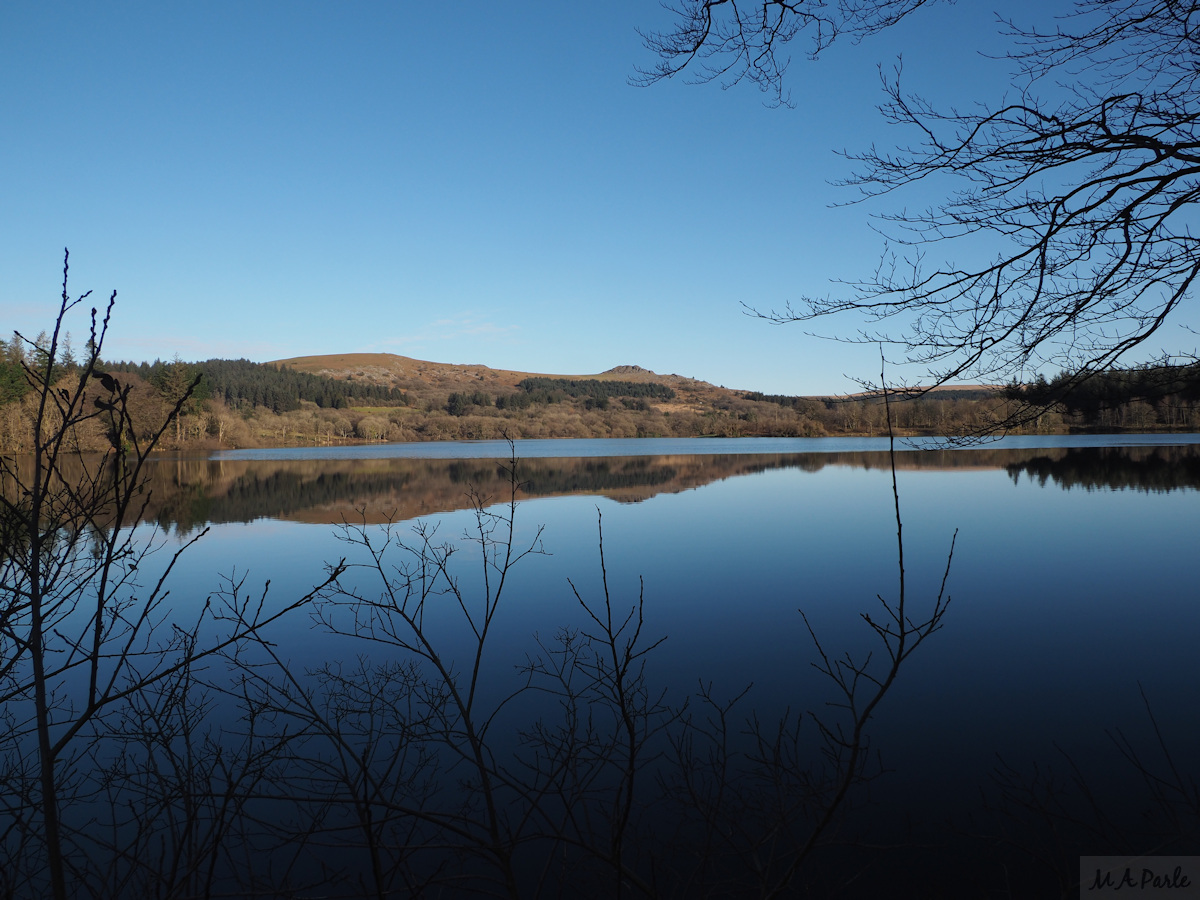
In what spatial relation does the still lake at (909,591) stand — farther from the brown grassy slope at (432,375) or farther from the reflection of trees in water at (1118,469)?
the brown grassy slope at (432,375)

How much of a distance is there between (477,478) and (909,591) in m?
16.1

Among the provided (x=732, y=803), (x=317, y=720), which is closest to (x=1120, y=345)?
(x=732, y=803)

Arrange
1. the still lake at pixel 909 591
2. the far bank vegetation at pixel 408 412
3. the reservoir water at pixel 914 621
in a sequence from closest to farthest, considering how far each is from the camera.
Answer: the reservoir water at pixel 914 621
the still lake at pixel 909 591
the far bank vegetation at pixel 408 412

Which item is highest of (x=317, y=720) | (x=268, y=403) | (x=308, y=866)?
(x=268, y=403)

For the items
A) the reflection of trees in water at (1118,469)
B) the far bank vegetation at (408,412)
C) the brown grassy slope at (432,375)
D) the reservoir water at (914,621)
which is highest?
the brown grassy slope at (432,375)

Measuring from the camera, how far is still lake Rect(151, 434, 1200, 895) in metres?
4.57

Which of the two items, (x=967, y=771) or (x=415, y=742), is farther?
(x=415, y=742)

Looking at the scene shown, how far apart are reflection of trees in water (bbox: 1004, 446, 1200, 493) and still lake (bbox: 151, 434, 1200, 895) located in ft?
0.85

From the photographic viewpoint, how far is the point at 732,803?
398 centimetres

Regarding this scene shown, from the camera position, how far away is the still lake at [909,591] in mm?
4574

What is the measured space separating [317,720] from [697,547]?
9.31 metres

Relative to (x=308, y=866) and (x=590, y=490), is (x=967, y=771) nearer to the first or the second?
(x=308, y=866)

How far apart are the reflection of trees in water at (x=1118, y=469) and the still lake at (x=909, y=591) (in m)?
0.26

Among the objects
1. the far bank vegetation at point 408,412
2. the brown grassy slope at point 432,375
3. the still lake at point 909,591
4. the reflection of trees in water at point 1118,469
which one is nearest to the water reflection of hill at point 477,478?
the reflection of trees in water at point 1118,469
